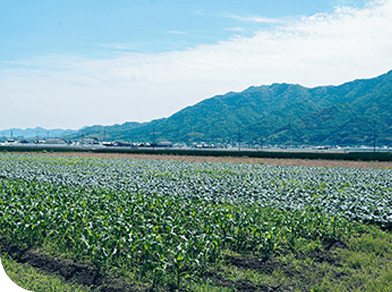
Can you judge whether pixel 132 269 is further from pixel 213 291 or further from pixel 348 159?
pixel 348 159

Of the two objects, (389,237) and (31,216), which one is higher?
(31,216)

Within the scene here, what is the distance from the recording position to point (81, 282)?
813 cm

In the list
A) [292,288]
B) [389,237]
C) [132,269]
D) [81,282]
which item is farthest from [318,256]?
[81,282]

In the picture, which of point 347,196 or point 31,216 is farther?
point 347,196

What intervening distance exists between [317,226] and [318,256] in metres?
1.80

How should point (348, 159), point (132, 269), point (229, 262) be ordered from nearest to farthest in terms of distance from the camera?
point (132, 269), point (229, 262), point (348, 159)

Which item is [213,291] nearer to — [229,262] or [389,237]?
[229,262]

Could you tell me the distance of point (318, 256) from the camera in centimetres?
1016

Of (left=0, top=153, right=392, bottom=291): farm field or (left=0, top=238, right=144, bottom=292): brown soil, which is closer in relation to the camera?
(left=0, top=238, right=144, bottom=292): brown soil

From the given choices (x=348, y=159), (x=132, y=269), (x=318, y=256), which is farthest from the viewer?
(x=348, y=159)

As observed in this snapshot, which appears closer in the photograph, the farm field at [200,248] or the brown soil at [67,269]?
the brown soil at [67,269]

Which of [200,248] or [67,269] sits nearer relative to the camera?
[67,269]

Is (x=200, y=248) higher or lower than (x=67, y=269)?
higher

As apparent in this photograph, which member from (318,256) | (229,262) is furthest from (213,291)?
(318,256)
